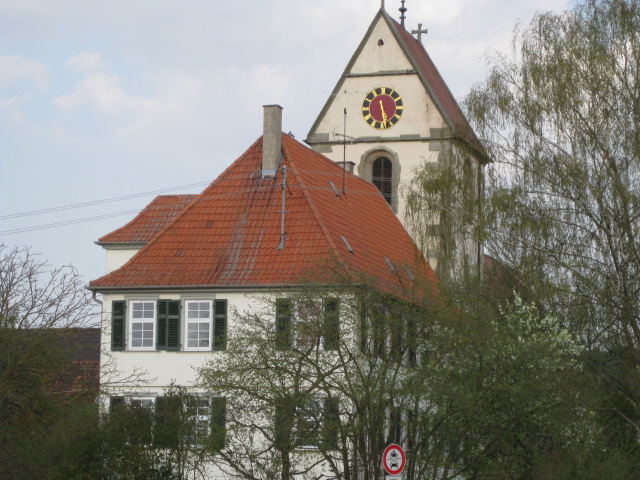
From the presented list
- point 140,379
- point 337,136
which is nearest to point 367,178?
point 337,136

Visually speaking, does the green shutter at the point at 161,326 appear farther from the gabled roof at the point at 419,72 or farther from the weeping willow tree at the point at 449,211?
the gabled roof at the point at 419,72

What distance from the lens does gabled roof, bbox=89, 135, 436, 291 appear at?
1302 inches

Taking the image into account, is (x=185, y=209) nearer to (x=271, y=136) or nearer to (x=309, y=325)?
(x=271, y=136)

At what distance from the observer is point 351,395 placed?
22.6 metres

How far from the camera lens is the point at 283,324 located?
2423 cm

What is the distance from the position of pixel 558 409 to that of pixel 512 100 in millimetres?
7552

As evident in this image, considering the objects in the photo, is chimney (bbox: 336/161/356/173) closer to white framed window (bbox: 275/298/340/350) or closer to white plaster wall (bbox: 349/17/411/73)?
white plaster wall (bbox: 349/17/411/73)

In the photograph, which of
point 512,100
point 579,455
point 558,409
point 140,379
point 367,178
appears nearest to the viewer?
point 558,409

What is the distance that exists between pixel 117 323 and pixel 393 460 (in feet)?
46.4

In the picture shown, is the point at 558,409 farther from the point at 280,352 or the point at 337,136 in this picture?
the point at 337,136

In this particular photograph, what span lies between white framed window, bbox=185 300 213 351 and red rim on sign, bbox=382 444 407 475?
1251 centimetres

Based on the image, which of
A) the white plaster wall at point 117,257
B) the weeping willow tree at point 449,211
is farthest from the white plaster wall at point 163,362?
the white plaster wall at point 117,257

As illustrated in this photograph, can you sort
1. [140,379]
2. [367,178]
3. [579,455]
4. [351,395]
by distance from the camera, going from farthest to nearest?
[367,178] → [140,379] → [579,455] → [351,395]

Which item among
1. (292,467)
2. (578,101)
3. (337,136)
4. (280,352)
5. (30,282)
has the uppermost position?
(337,136)
